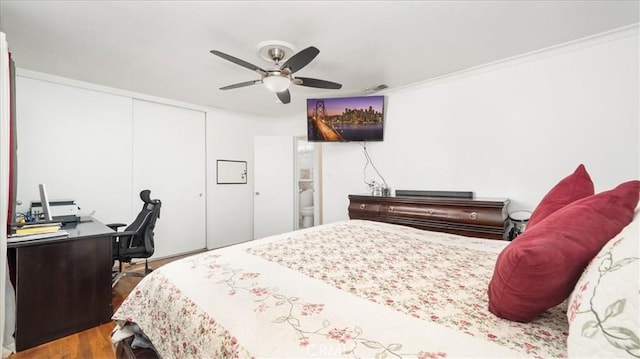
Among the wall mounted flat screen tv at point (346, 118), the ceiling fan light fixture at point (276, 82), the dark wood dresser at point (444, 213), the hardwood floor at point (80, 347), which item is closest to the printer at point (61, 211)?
the hardwood floor at point (80, 347)

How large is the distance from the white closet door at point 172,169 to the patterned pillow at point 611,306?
14.3ft

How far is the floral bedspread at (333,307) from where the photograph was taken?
2.29ft

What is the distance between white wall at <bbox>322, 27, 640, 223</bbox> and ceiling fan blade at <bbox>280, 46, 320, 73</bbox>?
1851mm

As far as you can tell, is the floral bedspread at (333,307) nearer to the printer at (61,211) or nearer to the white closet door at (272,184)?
the printer at (61,211)

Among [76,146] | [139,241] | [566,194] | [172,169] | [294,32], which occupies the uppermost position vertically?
[294,32]

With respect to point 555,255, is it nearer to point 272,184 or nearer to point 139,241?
point 139,241

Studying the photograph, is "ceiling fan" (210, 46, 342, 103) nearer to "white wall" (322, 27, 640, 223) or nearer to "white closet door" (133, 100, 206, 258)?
"white wall" (322, 27, 640, 223)

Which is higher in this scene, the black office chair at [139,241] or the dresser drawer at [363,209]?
the dresser drawer at [363,209]

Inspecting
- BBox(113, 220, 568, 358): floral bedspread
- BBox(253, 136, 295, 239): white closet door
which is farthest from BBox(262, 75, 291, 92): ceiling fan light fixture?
BBox(253, 136, 295, 239): white closet door

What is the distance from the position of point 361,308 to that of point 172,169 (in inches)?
155

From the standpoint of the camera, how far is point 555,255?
0.69 m

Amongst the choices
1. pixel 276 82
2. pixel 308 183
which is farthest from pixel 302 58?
pixel 308 183

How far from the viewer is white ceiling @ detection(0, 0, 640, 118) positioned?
5.85 feet

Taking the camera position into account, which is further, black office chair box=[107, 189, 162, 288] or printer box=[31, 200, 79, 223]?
black office chair box=[107, 189, 162, 288]
